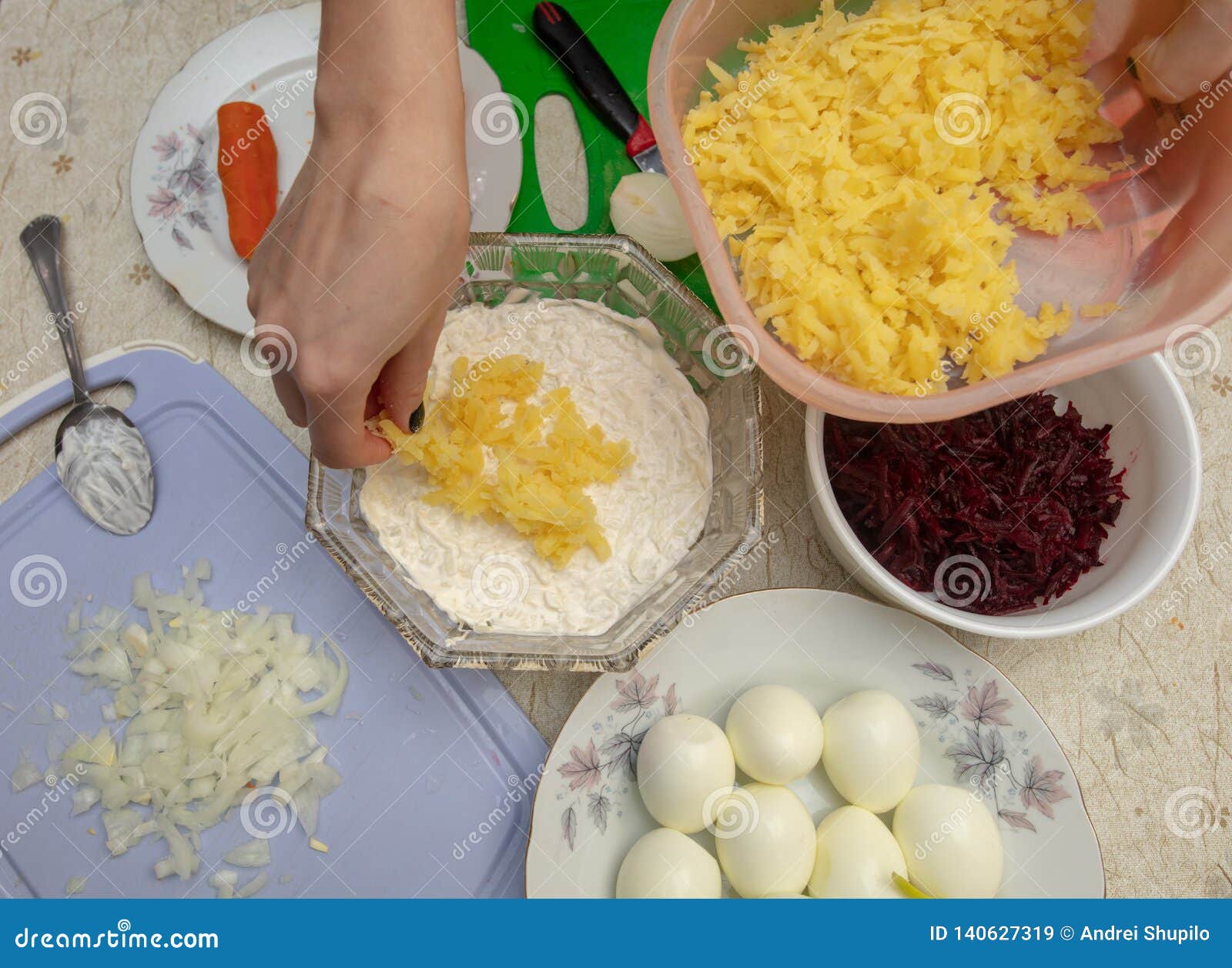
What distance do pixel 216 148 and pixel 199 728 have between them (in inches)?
37.6

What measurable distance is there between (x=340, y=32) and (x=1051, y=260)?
926 millimetres

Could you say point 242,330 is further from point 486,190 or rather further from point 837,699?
point 837,699

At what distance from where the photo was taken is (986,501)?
1224mm

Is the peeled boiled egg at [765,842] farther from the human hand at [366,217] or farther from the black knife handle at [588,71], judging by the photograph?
the black knife handle at [588,71]

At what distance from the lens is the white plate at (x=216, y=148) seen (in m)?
1.38

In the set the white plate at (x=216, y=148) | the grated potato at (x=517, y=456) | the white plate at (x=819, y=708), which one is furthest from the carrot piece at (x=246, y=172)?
the white plate at (x=819, y=708)

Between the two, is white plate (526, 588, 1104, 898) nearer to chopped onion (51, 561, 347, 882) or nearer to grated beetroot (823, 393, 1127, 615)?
grated beetroot (823, 393, 1127, 615)

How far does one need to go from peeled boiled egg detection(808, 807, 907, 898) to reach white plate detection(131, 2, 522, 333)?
1.07 meters

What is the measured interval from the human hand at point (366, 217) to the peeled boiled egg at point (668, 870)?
0.74 meters

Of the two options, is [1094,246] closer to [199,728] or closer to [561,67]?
[561,67]

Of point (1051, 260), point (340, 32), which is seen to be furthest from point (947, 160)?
point (340, 32)

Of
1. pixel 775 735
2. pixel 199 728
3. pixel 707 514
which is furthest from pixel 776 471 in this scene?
pixel 199 728

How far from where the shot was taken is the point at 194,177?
1.41 metres

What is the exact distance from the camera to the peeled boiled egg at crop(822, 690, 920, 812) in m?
1.20
